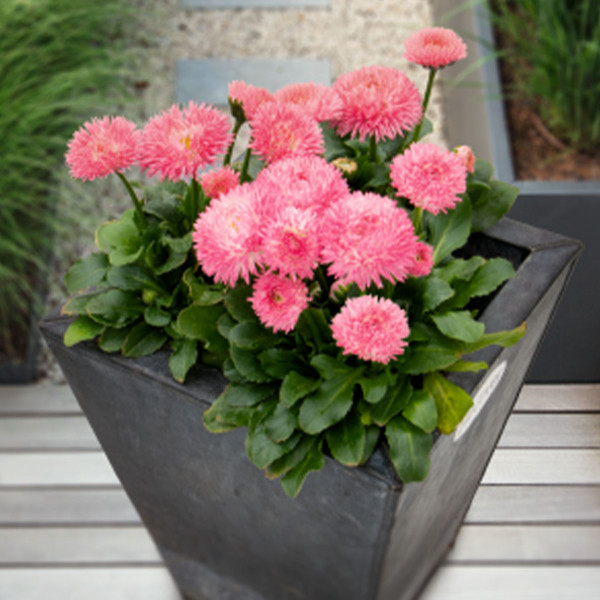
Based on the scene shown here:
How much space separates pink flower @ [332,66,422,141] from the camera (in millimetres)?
687

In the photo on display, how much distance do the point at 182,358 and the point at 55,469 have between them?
0.86 metres

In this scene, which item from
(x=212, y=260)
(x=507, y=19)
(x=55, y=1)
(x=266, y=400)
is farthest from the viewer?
(x=55, y=1)

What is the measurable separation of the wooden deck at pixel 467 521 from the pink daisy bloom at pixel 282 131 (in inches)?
35.0

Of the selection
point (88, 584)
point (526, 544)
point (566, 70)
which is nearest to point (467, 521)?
point (526, 544)

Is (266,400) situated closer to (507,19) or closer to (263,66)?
(507,19)

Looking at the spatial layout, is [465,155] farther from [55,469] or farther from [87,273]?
[55,469]

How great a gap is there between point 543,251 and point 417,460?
37cm

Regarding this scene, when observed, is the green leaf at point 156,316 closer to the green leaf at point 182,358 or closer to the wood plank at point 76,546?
the green leaf at point 182,358

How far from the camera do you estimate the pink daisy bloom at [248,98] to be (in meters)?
0.69

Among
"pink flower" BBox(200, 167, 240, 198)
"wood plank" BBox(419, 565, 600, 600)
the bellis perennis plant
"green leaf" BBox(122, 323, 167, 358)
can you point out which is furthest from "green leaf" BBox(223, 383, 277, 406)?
"wood plank" BBox(419, 565, 600, 600)

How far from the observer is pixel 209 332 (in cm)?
75

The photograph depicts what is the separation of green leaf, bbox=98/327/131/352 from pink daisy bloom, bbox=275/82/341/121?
32 cm

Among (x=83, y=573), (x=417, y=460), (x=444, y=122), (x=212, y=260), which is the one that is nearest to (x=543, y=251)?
(x=417, y=460)

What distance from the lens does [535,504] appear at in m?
1.34
